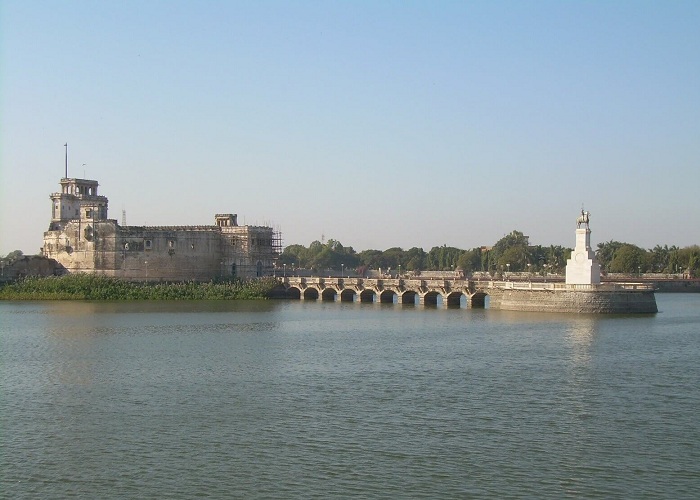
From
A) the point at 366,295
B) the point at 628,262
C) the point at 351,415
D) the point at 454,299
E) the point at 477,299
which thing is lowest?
the point at 351,415

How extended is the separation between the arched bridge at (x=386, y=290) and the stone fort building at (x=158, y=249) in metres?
8.46

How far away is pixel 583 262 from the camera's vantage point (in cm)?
7369

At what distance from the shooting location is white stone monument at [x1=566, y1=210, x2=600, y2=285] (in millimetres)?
73438

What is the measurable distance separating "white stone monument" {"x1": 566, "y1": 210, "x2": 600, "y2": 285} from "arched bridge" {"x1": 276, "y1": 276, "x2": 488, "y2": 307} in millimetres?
10592

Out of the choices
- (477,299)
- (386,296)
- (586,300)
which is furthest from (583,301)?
(386,296)

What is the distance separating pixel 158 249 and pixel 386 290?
94.3 ft

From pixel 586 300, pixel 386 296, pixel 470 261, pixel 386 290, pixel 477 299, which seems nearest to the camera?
pixel 586 300

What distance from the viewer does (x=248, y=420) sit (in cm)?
3112

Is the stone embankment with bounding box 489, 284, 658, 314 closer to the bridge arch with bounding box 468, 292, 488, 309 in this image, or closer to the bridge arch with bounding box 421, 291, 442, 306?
the bridge arch with bounding box 468, 292, 488, 309

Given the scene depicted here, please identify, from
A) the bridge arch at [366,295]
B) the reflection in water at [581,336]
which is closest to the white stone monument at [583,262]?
the reflection in water at [581,336]

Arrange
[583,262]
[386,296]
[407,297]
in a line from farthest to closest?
[386,296]
[407,297]
[583,262]

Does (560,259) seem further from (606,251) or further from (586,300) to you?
(586,300)

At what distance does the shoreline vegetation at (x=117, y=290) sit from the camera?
97.8m

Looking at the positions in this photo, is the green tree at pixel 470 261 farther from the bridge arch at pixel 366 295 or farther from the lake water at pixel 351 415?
the lake water at pixel 351 415
